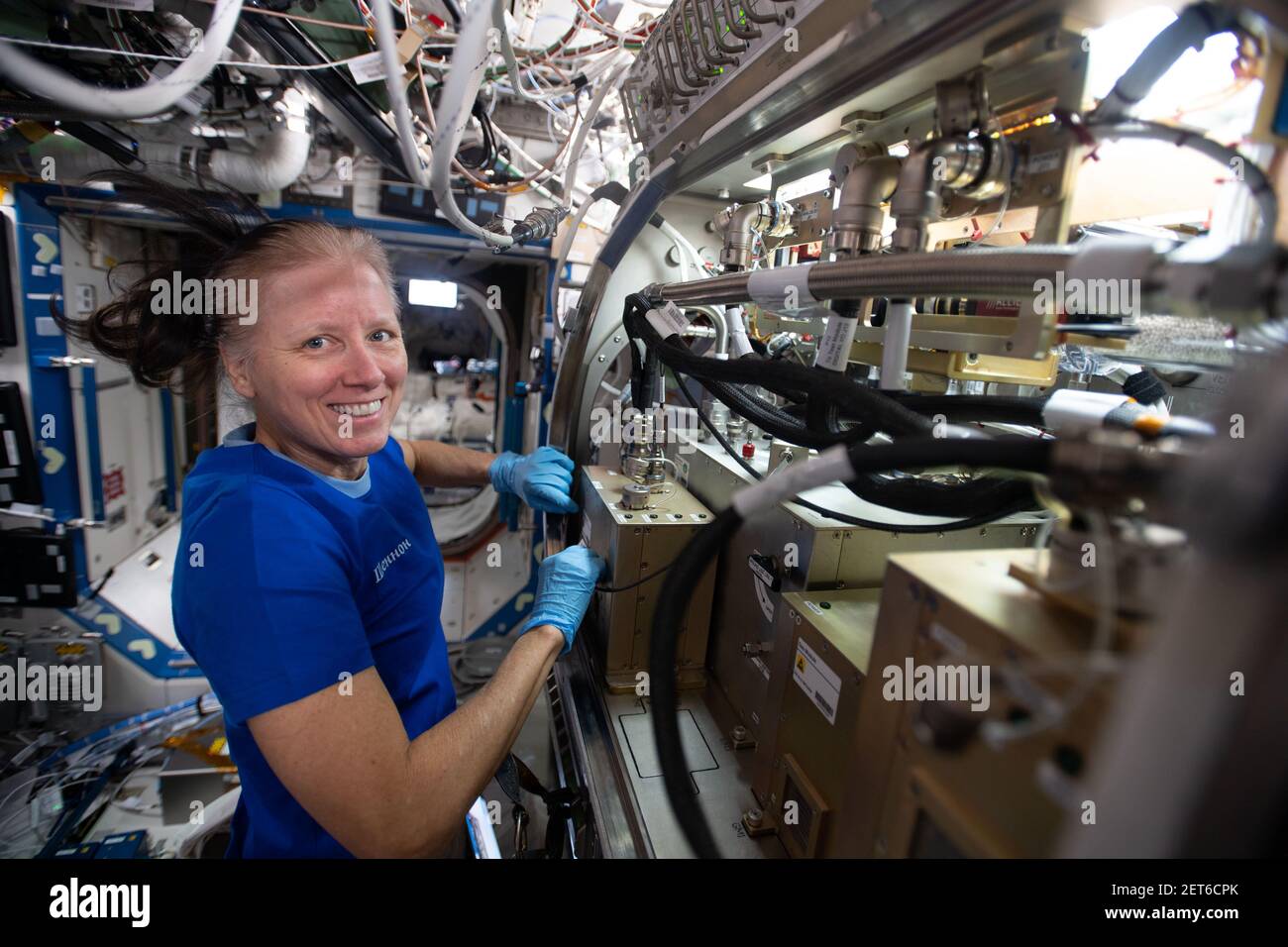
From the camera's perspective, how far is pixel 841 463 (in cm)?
49

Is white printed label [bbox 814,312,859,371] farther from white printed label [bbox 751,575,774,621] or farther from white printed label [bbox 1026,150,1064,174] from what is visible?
white printed label [bbox 751,575,774,621]

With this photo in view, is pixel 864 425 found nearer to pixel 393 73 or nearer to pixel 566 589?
pixel 566 589

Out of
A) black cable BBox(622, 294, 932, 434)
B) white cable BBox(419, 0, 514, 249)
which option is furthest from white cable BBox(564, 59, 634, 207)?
black cable BBox(622, 294, 932, 434)

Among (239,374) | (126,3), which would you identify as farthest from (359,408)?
(126,3)

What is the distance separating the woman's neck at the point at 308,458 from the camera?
114 cm

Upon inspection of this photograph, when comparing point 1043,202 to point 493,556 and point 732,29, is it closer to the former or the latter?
point 732,29

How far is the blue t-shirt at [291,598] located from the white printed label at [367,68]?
3.18 ft

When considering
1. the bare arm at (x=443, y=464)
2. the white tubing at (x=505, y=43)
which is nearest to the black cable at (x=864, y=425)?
the white tubing at (x=505, y=43)

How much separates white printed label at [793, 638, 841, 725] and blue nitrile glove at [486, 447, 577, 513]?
101 centimetres

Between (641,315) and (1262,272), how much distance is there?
1121 millimetres

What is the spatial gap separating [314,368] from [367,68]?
94 cm

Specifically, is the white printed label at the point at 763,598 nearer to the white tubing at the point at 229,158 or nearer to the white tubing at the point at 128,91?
the white tubing at the point at 128,91

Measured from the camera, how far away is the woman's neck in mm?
1139
